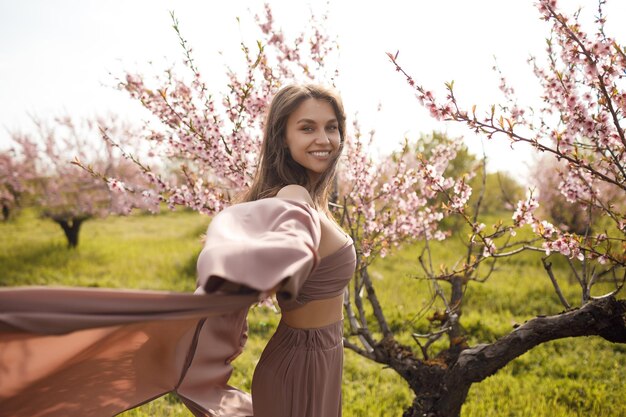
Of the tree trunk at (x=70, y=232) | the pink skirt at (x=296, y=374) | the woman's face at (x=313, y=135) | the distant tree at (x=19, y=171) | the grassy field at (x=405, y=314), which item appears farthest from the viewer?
the distant tree at (x=19, y=171)

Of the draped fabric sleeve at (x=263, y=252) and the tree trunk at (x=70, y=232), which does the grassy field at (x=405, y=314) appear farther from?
the draped fabric sleeve at (x=263, y=252)

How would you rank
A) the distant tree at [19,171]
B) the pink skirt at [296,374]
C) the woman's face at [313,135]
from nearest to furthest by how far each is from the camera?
the pink skirt at [296,374], the woman's face at [313,135], the distant tree at [19,171]

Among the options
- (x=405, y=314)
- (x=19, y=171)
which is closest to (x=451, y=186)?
(x=405, y=314)

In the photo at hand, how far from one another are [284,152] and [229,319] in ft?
2.53

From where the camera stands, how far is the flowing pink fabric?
46.0 inches

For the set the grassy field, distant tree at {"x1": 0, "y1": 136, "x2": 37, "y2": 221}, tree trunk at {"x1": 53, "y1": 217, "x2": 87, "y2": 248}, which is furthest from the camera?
distant tree at {"x1": 0, "y1": 136, "x2": 37, "y2": 221}

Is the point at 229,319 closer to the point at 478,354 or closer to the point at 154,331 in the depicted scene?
the point at 154,331

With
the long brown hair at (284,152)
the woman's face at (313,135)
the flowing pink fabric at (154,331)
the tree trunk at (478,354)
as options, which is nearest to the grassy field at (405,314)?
the tree trunk at (478,354)

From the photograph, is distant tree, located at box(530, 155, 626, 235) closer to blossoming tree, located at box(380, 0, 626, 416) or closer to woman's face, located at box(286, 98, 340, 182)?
blossoming tree, located at box(380, 0, 626, 416)

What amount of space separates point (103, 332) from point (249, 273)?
0.68 metres

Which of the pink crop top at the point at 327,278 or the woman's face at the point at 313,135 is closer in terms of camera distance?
the pink crop top at the point at 327,278

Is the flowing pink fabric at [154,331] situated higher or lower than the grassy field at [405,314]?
higher

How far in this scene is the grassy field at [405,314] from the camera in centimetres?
388

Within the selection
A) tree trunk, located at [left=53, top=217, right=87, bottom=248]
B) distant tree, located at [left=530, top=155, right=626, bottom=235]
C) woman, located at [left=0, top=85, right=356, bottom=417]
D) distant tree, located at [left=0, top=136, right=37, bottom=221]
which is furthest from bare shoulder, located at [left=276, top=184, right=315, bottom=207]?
distant tree, located at [left=0, top=136, right=37, bottom=221]
